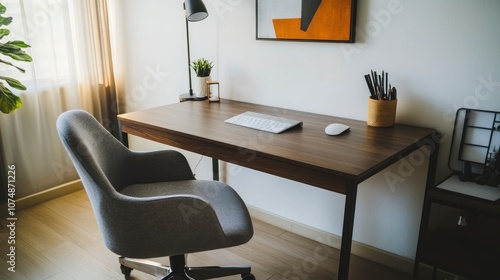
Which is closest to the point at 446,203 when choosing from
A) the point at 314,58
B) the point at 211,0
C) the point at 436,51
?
the point at 436,51

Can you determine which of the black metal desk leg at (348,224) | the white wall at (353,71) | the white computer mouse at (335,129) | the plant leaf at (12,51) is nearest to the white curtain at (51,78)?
the white wall at (353,71)

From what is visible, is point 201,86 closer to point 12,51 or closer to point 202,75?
point 202,75

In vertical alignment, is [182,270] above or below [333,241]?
above

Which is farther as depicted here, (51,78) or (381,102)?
(51,78)

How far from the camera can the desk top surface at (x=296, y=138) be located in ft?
4.62

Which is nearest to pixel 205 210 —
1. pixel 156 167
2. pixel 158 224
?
pixel 158 224

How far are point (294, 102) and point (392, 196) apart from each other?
2.29ft

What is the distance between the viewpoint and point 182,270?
174 cm

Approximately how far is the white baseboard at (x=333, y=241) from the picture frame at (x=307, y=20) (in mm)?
1061

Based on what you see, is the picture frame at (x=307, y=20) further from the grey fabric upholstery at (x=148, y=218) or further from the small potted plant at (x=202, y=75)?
the grey fabric upholstery at (x=148, y=218)

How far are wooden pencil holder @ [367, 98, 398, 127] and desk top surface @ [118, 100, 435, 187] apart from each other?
31 mm

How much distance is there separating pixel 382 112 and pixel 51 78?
2110 millimetres

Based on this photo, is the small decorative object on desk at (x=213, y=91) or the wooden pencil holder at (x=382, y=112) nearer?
the wooden pencil holder at (x=382, y=112)

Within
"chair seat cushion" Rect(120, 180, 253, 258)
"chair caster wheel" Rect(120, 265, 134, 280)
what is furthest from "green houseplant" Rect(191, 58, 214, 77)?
"chair caster wheel" Rect(120, 265, 134, 280)
